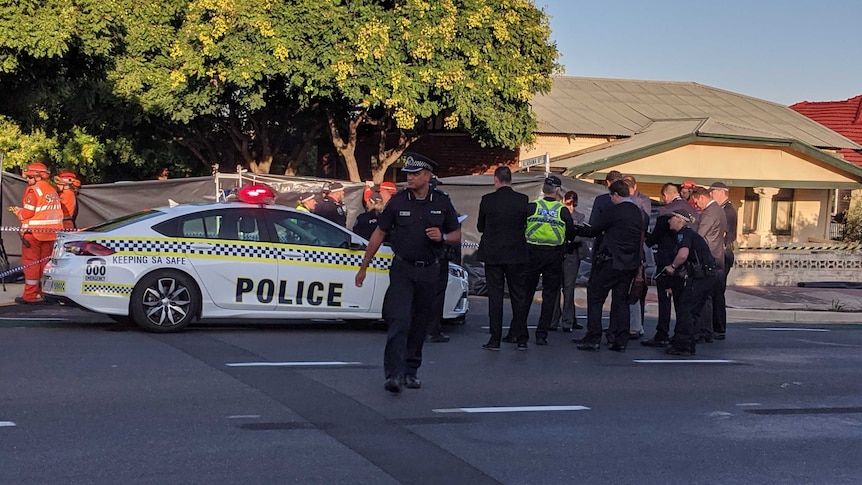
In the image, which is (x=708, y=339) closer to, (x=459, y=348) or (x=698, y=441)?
(x=459, y=348)

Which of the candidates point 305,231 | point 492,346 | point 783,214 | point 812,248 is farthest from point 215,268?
point 783,214

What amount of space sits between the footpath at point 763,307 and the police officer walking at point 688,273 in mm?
4971

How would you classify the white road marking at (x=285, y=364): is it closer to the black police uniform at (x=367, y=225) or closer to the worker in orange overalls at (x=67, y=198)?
the black police uniform at (x=367, y=225)

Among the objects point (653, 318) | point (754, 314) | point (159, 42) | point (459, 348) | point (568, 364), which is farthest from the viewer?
point (159, 42)

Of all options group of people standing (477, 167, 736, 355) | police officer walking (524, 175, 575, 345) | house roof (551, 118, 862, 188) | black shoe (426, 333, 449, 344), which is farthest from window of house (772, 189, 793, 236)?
black shoe (426, 333, 449, 344)

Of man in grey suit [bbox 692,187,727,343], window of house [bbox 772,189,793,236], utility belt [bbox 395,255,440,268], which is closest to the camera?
utility belt [bbox 395,255,440,268]

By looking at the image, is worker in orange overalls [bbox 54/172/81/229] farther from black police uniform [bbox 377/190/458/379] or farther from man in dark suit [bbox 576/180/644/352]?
black police uniform [bbox 377/190/458/379]

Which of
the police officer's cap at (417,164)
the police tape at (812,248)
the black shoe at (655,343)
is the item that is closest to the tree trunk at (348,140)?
the police tape at (812,248)

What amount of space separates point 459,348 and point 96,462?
5508mm

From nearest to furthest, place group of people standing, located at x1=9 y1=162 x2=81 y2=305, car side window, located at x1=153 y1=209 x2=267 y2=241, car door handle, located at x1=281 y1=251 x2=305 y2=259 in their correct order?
car side window, located at x1=153 y1=209 x2=267 y2=241
car door handle, located at x1=281 y1=251 x2=305 y2=259
group of people standing, located at x1=9 y1=162 x2=81 y2=305

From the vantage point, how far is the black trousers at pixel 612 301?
1108cm

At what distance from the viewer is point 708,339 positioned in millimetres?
12547

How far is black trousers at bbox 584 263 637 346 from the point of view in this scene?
1108cm

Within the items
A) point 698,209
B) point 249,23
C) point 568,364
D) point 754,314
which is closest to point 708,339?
point 698,209
